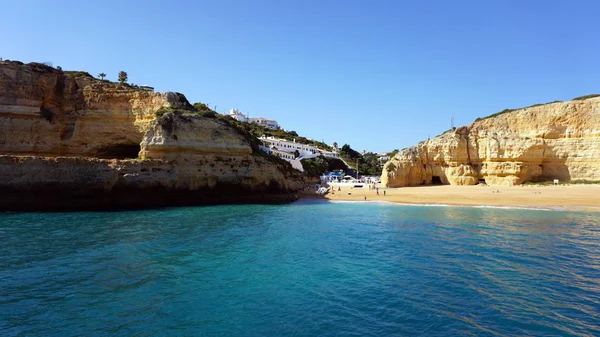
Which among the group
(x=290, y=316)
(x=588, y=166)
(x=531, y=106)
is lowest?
(x=290, y=316)

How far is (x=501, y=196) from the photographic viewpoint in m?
31.2

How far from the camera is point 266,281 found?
30.5 feet

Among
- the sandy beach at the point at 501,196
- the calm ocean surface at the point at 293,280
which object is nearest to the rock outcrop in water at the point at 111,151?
the calm ocean surface at the point at 293,280

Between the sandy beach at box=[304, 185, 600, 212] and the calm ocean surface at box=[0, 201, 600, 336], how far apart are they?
11.7 m

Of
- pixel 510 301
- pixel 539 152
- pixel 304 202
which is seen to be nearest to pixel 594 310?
pixel 510 301

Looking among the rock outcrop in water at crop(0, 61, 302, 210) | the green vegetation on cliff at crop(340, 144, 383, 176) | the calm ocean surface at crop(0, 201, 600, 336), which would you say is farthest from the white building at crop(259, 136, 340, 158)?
the calm ocean surface at crop(0, 201, 600, 336)

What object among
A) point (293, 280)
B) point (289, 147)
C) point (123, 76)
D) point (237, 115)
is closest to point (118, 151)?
point (123, 76)

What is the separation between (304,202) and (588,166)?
3076cm

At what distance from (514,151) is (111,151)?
43541mm

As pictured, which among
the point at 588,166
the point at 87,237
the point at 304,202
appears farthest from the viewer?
the point at 588,166

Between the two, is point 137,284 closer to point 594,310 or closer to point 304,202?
point 594,310

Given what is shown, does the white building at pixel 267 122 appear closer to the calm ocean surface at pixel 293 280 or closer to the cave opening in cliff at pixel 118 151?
the cave opening in cliff at pixel 118 151

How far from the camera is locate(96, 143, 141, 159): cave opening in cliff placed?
32.3 metres

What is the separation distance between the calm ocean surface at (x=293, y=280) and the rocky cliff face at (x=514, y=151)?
905 inches
